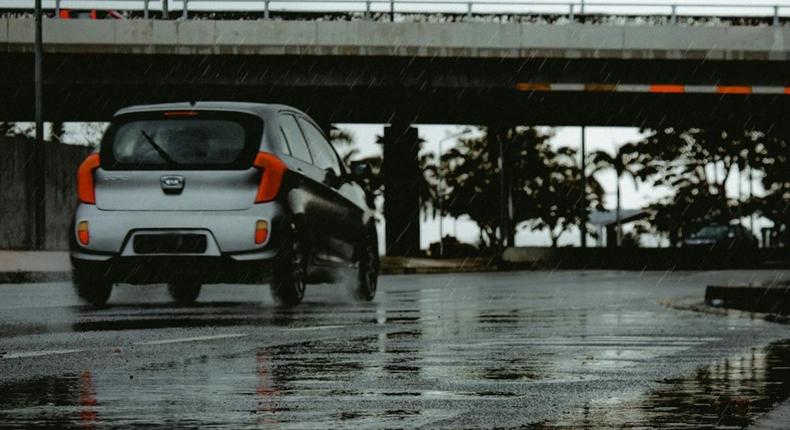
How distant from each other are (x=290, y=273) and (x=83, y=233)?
1.95 meters

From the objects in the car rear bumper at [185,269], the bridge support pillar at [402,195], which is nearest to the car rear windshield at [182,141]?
the car rear bumper at [185,269]

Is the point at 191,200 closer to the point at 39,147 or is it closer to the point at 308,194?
the point at 308,194

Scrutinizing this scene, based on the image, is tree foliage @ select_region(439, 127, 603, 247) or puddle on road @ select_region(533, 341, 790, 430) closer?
puddle on road @ select_region(533, 341, 790, 430)

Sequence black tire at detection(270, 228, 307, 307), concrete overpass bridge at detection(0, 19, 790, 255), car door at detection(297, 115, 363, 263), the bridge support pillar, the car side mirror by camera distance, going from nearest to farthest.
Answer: black tire at detection(270, 228, 307, 307)
car door at detection(297, 115, 363, 263)
the car side mirror
concrete overpass bridge at detection(0, 19, 790, 255)
the bridge support pillar

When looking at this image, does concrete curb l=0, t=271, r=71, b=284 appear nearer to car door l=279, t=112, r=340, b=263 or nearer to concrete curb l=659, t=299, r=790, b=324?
car door l=279, t=112, r=340, b=263

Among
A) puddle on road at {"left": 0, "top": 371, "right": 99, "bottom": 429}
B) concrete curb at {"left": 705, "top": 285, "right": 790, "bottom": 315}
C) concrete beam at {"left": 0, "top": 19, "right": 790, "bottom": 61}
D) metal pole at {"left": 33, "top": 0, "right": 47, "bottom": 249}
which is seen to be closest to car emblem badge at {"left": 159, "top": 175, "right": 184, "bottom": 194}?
concrete curb at {"left": 705, "top": 285, "right": 790, "bottom": 315}

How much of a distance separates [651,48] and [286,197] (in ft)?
113

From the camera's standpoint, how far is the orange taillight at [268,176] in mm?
13750

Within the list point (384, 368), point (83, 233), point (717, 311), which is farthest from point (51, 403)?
point (717, 311)

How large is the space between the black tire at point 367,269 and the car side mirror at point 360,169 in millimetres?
894

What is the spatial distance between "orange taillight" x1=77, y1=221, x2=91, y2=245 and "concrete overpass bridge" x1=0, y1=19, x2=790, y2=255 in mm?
32913

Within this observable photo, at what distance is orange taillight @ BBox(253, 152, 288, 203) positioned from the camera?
13.8 meters

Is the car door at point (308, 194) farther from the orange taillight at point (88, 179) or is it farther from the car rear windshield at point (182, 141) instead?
the orange taillight at point (88, 179)

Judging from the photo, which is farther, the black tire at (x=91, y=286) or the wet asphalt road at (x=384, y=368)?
the black tire at (x=91, y=286)
